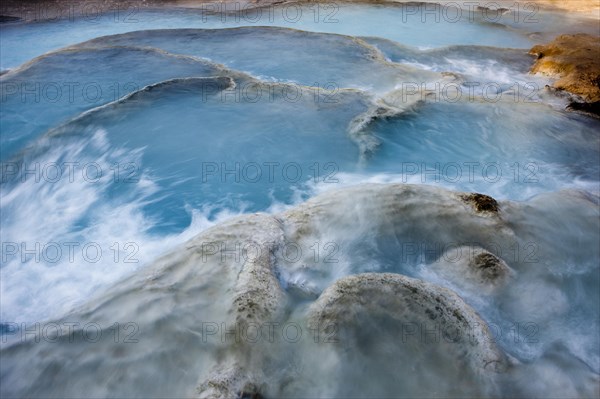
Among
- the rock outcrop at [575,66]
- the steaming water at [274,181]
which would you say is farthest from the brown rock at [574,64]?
the steaming water at [274,181]

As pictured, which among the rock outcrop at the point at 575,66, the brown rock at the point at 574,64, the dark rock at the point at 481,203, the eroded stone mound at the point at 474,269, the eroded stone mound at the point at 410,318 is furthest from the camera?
the brown rock at the point at 574,64

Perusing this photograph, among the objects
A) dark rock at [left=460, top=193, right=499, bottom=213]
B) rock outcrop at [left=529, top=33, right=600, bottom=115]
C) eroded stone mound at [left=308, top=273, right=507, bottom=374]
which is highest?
rock outcrop at [left=529, top=33, right=600, bottom=115]

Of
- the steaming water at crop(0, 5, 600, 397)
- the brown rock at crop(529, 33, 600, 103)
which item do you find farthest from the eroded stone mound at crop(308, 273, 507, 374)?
the brown rock at crop(529, 33, 600, 103)

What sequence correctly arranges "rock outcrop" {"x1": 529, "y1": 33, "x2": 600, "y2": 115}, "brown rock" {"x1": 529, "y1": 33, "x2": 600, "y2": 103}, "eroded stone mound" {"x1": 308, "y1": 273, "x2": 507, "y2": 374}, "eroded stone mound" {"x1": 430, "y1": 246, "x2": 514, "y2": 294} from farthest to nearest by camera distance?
1. "brown rock" {"x1": 529, "y1": 33, "x2": 600, "y2": 103}
2. "rock outcrop" {"x1": 529, "y1": 33, "x2": 600, "y2": 115}
3. "eroded stone mound" {"x1": 430, "y1": 246, "x2": 514, "y2": 294}
4. "eroded stone mound" {"x1": 308, "y1": 273, "x2": 507, "y2": 374}

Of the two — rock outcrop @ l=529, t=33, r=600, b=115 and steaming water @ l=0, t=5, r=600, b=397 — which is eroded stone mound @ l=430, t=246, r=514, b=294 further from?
rock outcrop @ l=529, t=33, r=600, b=115

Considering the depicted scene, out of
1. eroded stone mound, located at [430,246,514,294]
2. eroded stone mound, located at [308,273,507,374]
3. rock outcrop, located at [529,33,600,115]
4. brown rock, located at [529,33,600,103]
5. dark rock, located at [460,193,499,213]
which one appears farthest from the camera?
brown rock, located at [529,33,600,103]

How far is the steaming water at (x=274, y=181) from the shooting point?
9.46 ft

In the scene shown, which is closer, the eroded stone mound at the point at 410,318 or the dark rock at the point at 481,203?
the eroded stone mound at the point at 410,318

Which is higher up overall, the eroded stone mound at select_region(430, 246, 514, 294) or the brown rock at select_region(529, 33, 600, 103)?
the brown rock at select_region(529, 33, 600, 103)

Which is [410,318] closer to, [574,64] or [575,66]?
[575,66]

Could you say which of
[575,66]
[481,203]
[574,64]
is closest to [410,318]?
[481,203]

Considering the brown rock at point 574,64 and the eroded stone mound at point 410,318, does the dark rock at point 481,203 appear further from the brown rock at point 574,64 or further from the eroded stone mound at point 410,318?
the brown rock at point 574,64

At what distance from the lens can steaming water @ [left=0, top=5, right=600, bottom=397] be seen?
9.46 feet

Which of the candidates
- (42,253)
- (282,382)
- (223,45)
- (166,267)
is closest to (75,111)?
(42,253)
